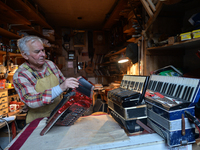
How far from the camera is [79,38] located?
6238 mm

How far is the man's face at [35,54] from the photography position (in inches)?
63.5

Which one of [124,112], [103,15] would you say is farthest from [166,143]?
[103,15]

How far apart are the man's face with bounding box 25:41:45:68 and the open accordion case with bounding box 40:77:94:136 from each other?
75 cm

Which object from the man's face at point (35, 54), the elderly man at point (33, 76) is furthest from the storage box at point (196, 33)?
the man's face at point (35, 54)

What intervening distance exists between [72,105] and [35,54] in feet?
2.90

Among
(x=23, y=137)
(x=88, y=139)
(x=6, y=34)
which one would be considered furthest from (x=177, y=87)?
(x=6, y=34)

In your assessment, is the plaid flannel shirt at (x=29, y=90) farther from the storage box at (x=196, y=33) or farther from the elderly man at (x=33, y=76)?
the storage box at (x=196, y=33)

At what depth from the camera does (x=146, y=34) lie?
2.33 meters

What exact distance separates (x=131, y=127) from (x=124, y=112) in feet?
0.42

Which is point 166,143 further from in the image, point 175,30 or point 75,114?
point 175,30

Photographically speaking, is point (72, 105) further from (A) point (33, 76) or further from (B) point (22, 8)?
(B) point (22, 8)

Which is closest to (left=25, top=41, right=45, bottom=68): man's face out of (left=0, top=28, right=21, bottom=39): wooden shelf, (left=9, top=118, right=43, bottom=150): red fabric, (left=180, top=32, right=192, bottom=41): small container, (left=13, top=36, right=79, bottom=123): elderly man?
(left=13, top=36, right=79, bottom=123): elderly man

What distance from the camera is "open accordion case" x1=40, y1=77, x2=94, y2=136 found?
110 cm

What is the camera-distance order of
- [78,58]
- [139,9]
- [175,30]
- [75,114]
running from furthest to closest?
[78,58], [139,9], [175,30], [75,114]
